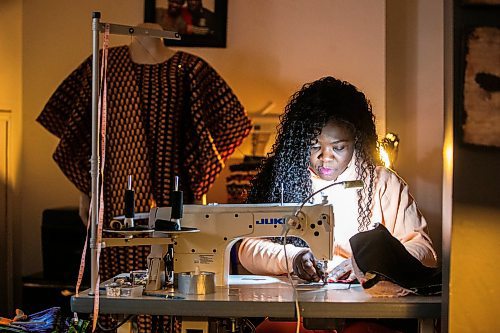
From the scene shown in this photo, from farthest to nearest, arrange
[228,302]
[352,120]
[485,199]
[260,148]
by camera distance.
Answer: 1. [260,148]
2. [352,120]
3. [228,302]
4. [485,199]

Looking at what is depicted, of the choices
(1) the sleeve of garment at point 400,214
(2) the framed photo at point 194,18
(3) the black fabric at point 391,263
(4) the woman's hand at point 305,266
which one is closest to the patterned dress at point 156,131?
(2) the framed photo at point 194,18

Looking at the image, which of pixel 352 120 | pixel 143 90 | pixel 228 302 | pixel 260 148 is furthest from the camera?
pixel 260 148

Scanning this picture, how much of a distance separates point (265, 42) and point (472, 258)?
7.51 feet

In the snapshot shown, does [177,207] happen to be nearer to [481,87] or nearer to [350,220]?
Answer: [350,220]

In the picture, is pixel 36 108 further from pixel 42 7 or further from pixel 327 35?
pixel 327 35

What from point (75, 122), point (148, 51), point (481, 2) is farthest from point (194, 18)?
point (481, 2)

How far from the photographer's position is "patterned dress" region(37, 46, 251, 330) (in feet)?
10.5

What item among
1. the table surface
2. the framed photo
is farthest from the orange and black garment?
the table surface

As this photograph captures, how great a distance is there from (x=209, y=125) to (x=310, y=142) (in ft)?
2.74

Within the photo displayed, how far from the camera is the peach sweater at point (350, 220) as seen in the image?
8.02 feet

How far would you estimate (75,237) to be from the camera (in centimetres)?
355

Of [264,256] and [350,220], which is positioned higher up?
[350,220]

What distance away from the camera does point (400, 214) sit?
2486mm

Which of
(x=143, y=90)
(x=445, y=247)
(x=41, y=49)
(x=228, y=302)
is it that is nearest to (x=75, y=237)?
(x=143, y=90)
